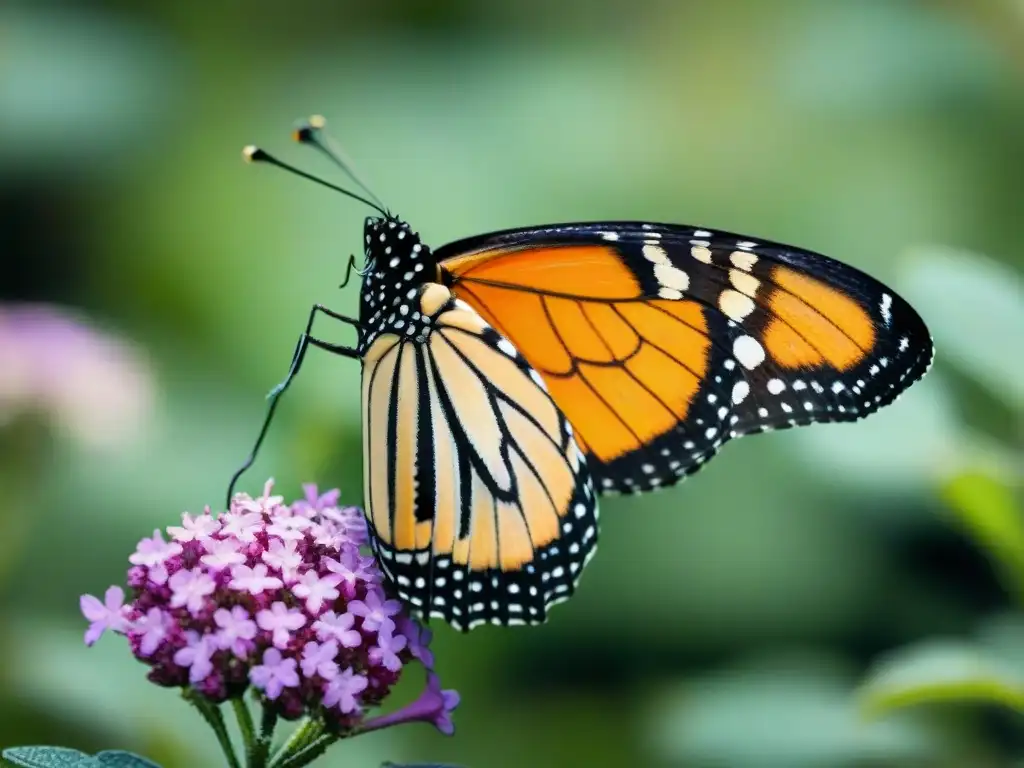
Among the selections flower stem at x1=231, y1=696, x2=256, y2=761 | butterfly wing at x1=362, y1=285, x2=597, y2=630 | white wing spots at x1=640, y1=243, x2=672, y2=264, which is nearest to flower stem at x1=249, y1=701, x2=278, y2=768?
flower stem at x1=231, y1=696, x2=256, y2=761

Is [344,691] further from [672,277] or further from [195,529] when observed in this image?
[672,277]

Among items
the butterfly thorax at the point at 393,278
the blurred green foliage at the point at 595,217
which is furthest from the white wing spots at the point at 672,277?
the blurred green foliage at the point at 595,217

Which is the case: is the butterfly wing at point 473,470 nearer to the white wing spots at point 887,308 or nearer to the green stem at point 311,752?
the green stem at point 311,752

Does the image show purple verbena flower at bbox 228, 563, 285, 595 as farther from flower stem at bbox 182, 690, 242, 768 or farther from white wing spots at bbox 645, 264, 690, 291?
white wing spots at bbox 645, 264, 690, 291

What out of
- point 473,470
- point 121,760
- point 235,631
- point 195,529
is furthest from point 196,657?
point 473,470

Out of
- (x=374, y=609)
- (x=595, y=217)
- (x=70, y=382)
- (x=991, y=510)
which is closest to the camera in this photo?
(x=374, y=609)
